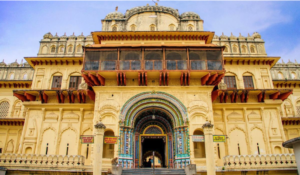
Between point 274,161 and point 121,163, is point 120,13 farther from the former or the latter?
point 274,161

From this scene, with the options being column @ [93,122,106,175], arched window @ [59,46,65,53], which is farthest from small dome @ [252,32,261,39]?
arched window @ [59,46,65,53]

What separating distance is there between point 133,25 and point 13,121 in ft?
50.5

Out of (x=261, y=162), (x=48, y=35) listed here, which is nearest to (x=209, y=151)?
(x=261, y=162)

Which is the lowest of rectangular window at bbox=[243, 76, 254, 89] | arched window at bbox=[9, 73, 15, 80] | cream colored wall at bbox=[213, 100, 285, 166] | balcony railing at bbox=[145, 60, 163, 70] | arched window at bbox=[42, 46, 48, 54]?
cream colored wall at bbox=[213, 100, 285, 166]

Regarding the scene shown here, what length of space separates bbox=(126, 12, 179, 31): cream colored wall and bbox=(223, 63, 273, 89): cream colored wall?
22.9 feet

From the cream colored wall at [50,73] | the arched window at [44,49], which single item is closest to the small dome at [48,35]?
the arched window at [44,49]

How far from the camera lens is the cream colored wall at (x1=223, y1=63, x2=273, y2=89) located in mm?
21091

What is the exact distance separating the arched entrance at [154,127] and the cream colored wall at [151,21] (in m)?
8.31

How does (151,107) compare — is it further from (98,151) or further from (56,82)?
(56,82)

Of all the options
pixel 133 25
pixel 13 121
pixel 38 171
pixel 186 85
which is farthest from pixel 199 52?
pixel 13 121

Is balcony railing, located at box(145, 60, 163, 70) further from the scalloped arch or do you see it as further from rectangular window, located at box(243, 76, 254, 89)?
rectangular window, located at box(243, 76, 254, 89)

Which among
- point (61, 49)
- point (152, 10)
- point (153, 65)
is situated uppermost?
point (152, 10)

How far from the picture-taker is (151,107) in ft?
55.2

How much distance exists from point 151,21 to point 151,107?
32.0ft
